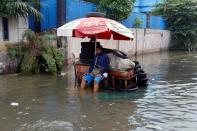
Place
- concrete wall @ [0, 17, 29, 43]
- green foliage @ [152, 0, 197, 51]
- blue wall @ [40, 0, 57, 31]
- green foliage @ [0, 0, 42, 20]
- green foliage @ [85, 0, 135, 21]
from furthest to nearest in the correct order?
green foliage @ [152, 0, 197, 51] < green foliage @ [85, 0, 135, 21] < blue wall @ [40, 0, 57, 31] < concrete wall @ [0, 17, 29, 43] < green foliage @ [0, 0, 42, 20]

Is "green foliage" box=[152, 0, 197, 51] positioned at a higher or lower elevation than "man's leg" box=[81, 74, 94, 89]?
higher

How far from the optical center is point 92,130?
7102 millimetres

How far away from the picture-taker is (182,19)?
30.7 m

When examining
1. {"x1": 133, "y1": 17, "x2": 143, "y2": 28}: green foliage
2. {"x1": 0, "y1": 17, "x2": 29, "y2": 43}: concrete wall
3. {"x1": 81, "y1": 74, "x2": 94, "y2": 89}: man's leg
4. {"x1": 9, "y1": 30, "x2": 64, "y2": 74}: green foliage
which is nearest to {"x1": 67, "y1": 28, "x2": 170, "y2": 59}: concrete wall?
{"x1": 133, "y1": 17, "x2": 143, "y2": 28}: green foliage

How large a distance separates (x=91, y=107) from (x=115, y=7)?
42.4 ft

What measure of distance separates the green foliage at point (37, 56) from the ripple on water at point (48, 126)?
6269 mm

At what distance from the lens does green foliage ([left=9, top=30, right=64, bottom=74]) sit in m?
13.6

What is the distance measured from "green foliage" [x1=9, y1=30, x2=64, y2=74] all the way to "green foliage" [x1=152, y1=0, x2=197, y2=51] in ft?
61.2

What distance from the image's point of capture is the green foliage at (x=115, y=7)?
69.3ft

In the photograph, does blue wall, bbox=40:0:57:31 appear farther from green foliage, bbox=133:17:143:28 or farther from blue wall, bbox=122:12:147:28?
green foliage, bbox=133:17:143:28

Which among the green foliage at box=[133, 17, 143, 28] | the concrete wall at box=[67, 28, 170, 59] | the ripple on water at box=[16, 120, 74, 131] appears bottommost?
the ripple on water at box=[16, 120, 74, 131]

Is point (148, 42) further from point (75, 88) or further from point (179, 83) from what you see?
point (75, 88)

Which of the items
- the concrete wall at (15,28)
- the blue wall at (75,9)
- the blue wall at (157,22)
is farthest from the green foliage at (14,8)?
the blue wall at (157,22)

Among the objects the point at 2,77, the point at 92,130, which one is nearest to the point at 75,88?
the point at 2,77
